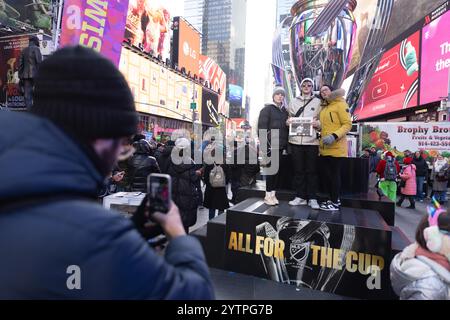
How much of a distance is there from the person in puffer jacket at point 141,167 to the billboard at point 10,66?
2020 centimetres

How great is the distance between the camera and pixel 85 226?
78 cm

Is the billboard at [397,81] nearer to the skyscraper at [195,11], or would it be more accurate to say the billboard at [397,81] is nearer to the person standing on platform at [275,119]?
the person standing on platform at [275,119]

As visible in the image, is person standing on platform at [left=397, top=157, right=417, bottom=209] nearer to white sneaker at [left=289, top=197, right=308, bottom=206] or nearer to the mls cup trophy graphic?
the mls cup trophy graphic

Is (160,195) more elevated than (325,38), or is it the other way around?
(325,38)

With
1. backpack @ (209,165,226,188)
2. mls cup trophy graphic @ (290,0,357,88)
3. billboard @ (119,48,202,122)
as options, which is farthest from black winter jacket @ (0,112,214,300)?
billboard @ (119,48,202,122)

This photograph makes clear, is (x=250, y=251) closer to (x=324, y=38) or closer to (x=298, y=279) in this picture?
(x=298, y=279)

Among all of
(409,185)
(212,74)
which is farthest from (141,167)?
(212,74)

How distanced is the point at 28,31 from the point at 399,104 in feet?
93.0

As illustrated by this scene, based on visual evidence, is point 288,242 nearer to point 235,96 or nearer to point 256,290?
point 256,290

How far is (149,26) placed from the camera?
34.3 metres

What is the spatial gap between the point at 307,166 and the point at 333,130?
0.68 metres

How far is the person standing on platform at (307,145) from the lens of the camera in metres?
4.54

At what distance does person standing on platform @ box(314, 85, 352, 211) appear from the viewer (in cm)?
431

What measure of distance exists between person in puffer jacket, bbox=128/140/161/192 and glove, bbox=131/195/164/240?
399 centimetres
